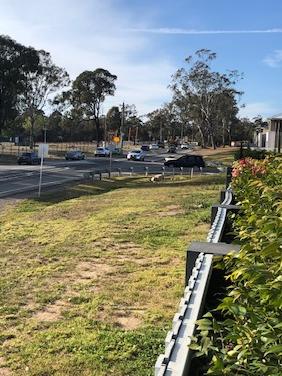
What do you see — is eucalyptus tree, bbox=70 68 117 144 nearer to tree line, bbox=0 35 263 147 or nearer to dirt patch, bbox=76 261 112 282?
tree line, bbox=0 35 263 147

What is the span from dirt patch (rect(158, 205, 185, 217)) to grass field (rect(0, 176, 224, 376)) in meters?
0.03

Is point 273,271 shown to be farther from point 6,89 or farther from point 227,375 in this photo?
point 6,89

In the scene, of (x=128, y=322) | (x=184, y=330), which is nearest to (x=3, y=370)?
(x=128, y=322)

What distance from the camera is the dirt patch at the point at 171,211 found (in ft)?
48.3

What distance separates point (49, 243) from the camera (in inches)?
463

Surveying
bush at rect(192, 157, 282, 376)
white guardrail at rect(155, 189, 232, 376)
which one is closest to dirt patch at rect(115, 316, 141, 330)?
white guardrail at rect(155, 189, 232, 376)

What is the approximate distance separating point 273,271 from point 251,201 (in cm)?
237

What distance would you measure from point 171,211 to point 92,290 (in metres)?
7.72

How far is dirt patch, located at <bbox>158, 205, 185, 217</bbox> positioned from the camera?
14.7m

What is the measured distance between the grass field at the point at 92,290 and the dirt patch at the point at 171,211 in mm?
31

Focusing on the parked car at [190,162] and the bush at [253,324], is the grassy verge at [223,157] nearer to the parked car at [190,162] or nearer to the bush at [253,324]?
the parked car at [190,162]

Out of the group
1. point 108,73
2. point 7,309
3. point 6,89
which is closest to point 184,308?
point 7,309

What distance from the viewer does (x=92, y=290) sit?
7816 millimetres

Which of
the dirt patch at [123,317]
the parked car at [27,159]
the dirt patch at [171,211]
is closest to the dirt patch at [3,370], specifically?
the dirt patch at [123,317]
